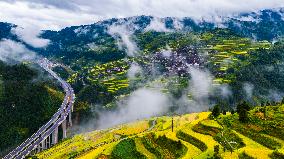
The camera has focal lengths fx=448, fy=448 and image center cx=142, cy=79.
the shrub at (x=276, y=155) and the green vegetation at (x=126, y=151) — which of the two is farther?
the green vegetation at (x=126, y=151)

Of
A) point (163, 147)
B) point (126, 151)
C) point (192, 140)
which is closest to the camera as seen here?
point (126, 151)

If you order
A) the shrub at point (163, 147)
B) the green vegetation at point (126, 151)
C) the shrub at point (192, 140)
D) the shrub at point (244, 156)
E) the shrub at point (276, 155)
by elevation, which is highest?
the shrub at point (276, 155)

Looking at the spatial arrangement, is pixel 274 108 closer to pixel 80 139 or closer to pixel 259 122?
pixel 259 122

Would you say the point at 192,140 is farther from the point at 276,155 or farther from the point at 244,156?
the point at 276,155

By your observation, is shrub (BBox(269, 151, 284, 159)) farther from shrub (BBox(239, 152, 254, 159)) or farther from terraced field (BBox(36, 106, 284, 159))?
shrub (BBox(239, 152, 254, 159))

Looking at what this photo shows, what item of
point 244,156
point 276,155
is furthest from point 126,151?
point 276,155

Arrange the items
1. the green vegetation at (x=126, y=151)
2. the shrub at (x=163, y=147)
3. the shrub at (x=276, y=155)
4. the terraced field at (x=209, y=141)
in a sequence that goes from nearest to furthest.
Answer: the shrub at (x=276, y=155)
the terraced field at (x=209, y=141)
the shrub at (x=163, y=147)
the green vegetation at (x=126, y=151)

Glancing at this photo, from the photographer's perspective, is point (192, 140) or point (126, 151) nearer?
point (126, 151)

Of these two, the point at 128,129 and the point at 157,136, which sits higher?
the point at 157,136

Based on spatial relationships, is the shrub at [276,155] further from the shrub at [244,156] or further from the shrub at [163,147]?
the shrub at [163,147]

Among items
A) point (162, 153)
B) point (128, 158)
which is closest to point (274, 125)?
point (162, 153)

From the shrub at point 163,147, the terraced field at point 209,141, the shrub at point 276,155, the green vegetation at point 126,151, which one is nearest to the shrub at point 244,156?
the terraced field at point 209,141
